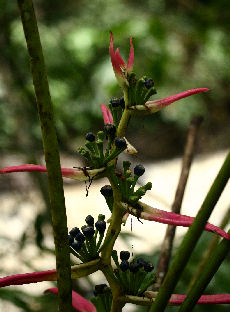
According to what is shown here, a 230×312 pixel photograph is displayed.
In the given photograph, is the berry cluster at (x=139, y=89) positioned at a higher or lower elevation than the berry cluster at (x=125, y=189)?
higher

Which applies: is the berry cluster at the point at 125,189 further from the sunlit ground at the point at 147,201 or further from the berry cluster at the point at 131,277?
the sunlit ground at the point at 147,201

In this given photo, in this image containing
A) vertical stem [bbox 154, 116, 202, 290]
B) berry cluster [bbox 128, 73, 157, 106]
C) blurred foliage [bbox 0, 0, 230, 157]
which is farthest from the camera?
blurred foliage [bbox 0, 0, 230, 157]

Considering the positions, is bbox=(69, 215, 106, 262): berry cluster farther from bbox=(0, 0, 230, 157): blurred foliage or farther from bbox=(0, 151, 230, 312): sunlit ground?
bbox=(0, 151, 230, 312): sunlit ground

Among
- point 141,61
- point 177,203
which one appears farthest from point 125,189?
point 141,61

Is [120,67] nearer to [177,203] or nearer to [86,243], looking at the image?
[86,243]

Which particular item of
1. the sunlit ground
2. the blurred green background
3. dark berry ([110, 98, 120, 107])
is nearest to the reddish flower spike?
dark berry ([110, 98, 120, 107])

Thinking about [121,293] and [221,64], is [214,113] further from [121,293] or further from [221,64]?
[121,293]

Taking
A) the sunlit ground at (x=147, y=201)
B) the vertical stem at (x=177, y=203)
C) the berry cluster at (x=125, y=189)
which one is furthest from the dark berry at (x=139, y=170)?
the sunlit ground at (x=147, y=201)
